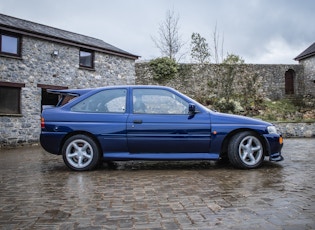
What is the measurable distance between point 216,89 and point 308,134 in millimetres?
8974

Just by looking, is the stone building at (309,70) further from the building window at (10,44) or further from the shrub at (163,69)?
the building window at (10,44)

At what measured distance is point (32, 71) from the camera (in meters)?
14.8

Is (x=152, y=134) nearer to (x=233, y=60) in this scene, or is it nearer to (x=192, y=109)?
(x=192, y=109)

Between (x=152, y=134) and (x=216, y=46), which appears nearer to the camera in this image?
(x=152, y=134)

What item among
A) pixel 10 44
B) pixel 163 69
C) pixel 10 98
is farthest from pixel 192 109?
pixel 163 69

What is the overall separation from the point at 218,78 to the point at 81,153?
18.8m

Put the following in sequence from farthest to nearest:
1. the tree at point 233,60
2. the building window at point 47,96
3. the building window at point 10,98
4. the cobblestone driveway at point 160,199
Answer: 1. the tree at point 233,60
2. the building window at point 47,96
3. the building window at point 10,98
4. the cobblestone driveway at point 160,199

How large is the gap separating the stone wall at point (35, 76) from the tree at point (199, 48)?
17801 mm

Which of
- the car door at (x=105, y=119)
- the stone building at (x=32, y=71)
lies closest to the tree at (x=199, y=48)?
the stone building at (x=32, y=71)

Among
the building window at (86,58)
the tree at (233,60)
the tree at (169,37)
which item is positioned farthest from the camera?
the tree at (169,37)

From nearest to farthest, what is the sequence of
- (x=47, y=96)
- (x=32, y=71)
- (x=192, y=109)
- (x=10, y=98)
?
(x=192, y=109)
(x=10, y=98)
(x=32, y=71)
(x=47, y=96)

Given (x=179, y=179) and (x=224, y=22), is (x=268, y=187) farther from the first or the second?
(x=224, y=22)

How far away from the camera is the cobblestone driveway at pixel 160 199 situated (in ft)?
9.45

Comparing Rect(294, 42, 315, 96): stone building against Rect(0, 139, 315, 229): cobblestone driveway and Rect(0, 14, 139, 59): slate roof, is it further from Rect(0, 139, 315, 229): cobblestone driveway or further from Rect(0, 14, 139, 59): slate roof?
Rect(0, 139, 315, 229): cobblestone driveway
